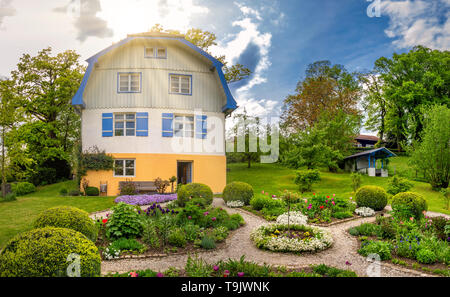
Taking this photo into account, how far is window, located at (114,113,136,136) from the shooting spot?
16.8 metres

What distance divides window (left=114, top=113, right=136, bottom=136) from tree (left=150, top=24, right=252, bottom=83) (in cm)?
998

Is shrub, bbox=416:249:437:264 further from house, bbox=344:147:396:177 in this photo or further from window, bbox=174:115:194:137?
house, bbox=344:147:396:177

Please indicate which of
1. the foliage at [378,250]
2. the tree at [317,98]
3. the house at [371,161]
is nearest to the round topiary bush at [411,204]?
the foliage at [378,250]

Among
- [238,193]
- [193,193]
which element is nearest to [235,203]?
[238,193]

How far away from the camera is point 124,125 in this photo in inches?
661

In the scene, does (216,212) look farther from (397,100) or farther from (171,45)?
(397,100)

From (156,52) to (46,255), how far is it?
15436 millimetres

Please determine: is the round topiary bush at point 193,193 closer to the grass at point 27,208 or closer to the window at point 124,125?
the grass at point 27,208

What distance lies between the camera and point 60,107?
2266 centimetres

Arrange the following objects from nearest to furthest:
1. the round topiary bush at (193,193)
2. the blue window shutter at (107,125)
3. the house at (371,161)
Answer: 1. the round topiary bush at (193,193)
2. the blue window shutter at (107,125)
3. the house at (371,161)

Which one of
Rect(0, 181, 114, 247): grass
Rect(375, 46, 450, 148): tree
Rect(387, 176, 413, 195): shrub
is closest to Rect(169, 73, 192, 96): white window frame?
Rect(0, 181, 114, 247): grass

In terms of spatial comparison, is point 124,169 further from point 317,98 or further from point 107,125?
point 317,98

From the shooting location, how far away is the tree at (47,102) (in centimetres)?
2144
